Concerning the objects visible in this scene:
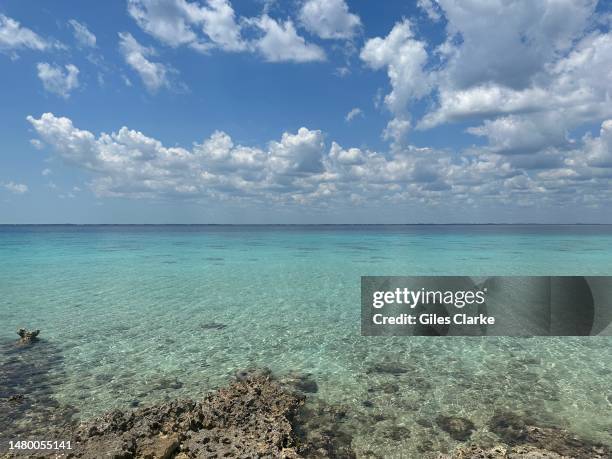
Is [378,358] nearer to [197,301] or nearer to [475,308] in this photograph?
[475,308]

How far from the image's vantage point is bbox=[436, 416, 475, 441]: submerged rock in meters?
7.87

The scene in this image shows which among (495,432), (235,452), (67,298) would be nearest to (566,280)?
(495,432)

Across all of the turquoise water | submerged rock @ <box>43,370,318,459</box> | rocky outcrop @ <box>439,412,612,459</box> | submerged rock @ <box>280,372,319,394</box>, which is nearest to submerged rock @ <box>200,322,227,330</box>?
the turquoise water

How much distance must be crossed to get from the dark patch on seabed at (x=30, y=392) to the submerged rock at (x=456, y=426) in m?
8.58

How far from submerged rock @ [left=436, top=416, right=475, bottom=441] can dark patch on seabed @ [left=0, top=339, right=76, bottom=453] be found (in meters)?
8.58

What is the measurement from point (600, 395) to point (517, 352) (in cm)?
333

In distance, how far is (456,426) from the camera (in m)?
8.17

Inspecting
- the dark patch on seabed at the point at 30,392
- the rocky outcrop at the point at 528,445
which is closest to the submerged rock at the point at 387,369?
the rocky outcrop at the point at 528,445

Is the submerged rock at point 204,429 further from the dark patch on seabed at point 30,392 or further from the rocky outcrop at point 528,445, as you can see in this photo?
the rocky outcrop at point 528,445

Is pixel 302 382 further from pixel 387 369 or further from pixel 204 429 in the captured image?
pixel 204 429

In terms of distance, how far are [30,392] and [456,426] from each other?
35.8ft

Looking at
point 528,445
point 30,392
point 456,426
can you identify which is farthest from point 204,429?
point 528,445

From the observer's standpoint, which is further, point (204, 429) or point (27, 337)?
point (27, 337)

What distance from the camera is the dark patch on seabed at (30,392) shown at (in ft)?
26.3
